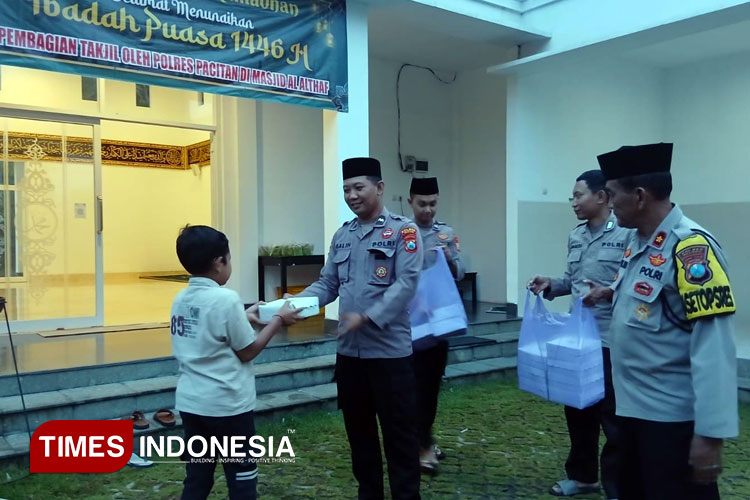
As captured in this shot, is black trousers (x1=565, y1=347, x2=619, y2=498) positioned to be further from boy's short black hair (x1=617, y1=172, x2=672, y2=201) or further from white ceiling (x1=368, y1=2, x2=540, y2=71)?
white ceiling (x1=368, y1=2, x2=540, y2=71)

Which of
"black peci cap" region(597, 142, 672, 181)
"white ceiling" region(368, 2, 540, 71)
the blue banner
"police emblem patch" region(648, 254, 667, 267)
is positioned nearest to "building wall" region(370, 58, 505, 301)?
"white ceiling" region(368, 2, 540, 71)

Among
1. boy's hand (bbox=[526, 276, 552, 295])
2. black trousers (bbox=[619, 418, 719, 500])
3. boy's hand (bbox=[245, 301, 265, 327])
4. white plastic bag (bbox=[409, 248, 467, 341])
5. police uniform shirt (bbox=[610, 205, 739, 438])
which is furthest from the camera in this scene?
white plastic bag (bbox=[409, 248, 467, 341])

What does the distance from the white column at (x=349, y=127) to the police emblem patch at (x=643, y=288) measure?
442 cm

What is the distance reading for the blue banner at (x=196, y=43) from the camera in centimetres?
461

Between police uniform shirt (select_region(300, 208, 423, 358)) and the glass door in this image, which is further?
the glass door

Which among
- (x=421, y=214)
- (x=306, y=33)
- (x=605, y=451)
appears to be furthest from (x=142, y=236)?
(x=605, y=451)

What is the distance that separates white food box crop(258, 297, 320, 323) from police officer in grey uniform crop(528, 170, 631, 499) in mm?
1265

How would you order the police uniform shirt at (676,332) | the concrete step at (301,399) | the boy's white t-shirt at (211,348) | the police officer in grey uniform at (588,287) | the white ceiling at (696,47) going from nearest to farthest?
1. the police uniform shirt at (676,332)
2. the boy's white t-shirt at (211,348)
3. the police officer in grey uniform at (588,287)
4. the concrete step at (301,399)
5. the white ceiling at (696,47)

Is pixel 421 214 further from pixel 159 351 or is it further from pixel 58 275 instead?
pixel 58 275

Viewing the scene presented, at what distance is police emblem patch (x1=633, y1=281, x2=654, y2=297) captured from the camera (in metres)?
1.89

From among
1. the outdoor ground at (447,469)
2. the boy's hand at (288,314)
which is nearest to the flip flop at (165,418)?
the outdoor ground at (447,469)

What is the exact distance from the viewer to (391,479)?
2863mm

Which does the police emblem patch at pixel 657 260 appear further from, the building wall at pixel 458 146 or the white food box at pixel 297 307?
the building wall at pixel 458 146

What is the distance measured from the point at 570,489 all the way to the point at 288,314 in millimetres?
1921
